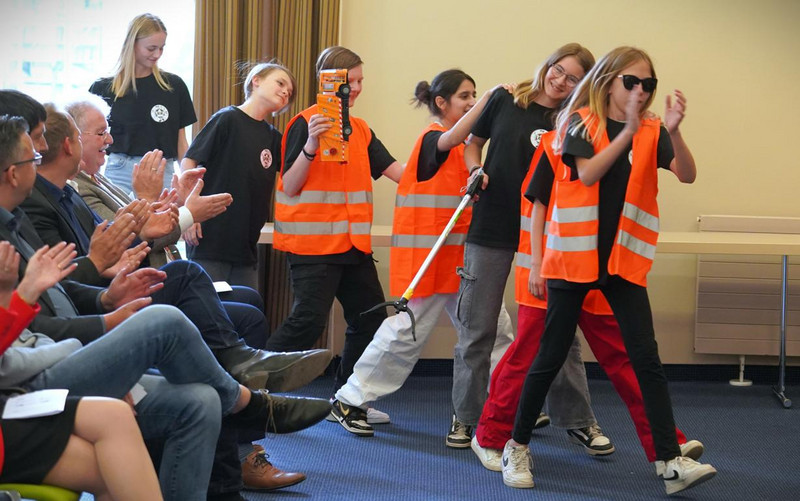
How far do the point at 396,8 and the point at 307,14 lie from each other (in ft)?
1.59

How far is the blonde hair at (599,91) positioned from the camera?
2883 mm

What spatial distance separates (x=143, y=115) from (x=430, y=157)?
145cm

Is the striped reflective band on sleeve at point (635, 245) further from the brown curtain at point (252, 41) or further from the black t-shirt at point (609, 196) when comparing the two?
the brown curtain at point (252, 41)

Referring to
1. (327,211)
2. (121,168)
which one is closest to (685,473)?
(327,211)

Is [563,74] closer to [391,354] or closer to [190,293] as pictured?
[391,354]

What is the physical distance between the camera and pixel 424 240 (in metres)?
3.74

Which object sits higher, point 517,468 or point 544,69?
point 544,69

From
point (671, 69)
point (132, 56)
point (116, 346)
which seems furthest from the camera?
point (671, 69)

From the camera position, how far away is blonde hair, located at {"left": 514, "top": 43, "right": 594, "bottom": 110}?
10.7ft

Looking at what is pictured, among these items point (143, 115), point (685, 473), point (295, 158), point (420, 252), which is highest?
point (143, 115)

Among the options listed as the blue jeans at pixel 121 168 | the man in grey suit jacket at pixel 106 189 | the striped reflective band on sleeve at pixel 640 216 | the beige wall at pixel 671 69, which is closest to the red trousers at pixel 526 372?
the striped reflective band on sleeve at pixel 640 216

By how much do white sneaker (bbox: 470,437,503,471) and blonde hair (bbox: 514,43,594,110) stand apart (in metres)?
1.28

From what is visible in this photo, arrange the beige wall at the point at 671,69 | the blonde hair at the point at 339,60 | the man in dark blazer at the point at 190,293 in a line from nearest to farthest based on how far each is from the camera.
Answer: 1. the man in dark blazer at the point at 190,293
2. the blonde hair at the point at 339,60
3. the beige wall at the point at 671,69

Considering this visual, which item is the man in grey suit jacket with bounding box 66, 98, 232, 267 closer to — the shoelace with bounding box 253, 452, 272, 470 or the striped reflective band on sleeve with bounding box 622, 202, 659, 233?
the shoelace with bounding box 253, 452, 272, 470
